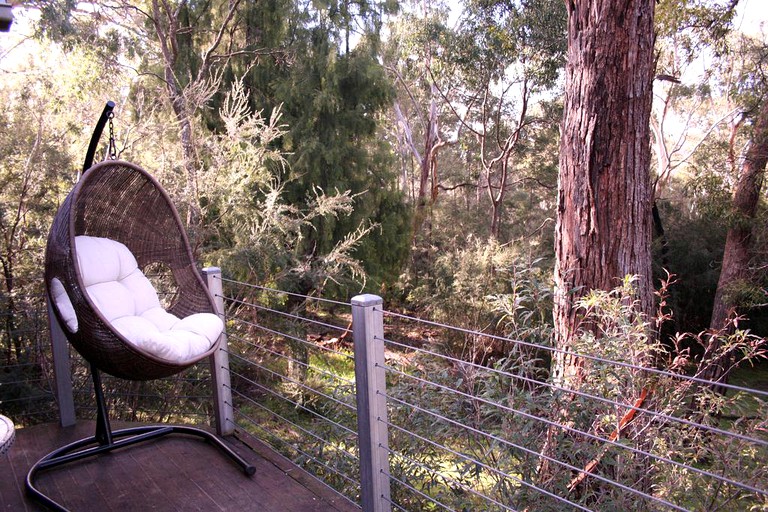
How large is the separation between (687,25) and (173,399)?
26.3 feet

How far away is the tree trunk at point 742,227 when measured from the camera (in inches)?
286

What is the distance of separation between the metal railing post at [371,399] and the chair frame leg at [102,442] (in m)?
0.68

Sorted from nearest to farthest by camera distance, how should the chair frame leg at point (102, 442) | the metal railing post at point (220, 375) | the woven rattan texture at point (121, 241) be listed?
the woven rattan texture at point (121, 241), the chair frame leg at point (102, 442), the metal railing post at point (220, 375)

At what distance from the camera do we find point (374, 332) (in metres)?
1.94

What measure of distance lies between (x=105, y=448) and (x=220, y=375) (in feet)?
1.89

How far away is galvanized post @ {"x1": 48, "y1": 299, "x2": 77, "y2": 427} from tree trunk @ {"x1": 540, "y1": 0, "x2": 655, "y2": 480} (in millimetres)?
2751

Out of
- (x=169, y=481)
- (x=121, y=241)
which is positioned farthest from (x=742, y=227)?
(x=169, y=481)

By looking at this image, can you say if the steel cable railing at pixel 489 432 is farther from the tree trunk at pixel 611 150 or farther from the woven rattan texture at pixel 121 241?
the tree trunk at pixel 611 150

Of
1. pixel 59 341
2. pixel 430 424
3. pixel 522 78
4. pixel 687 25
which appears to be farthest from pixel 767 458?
pixel 522 78

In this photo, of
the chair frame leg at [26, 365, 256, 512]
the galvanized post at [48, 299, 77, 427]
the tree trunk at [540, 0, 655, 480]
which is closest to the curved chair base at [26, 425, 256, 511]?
the chair frame leg at [26, 365, 256, 512]

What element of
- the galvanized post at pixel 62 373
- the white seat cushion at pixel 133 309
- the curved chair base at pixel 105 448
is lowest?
the curved chair base at pixel 105 448

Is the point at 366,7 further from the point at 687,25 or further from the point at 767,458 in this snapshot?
the point at 767,458

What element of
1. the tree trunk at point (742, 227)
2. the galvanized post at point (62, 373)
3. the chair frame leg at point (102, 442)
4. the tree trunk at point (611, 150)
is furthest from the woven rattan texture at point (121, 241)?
the tree trunk at point (742, 227)

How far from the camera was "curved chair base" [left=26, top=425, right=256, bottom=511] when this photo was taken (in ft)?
7.41
